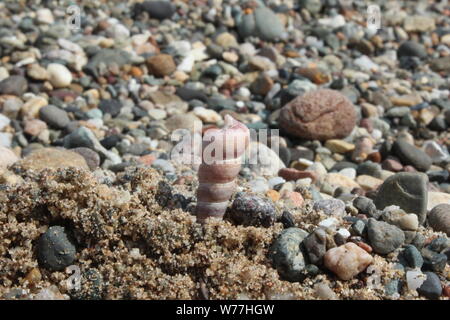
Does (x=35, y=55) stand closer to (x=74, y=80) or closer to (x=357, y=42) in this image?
(x=74, y=80)

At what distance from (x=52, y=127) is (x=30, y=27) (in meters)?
2.58

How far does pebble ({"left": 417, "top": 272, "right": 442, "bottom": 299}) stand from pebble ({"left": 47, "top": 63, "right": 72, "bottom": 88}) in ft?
17.5

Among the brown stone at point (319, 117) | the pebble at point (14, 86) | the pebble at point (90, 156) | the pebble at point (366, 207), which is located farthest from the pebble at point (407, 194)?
the pebble at point (14, 86)

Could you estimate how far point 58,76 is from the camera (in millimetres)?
7473

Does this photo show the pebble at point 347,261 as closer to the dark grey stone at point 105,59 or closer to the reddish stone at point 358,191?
the reddish stone at point 358,191

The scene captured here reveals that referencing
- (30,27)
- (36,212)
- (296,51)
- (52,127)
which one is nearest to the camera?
(36,212)

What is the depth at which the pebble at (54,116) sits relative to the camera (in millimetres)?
6660

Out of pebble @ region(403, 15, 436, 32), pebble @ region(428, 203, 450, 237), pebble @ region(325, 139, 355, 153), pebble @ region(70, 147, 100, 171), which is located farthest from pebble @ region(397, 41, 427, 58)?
pebble @ region(70, 147, 100, 171)

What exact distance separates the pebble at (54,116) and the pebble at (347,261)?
4.02 meters

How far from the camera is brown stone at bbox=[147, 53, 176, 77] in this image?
26.6ft

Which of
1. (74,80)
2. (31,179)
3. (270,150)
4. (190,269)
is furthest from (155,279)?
(74,80)

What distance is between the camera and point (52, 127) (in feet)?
22.0

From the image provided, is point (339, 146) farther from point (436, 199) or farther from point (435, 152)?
point (436, 199)

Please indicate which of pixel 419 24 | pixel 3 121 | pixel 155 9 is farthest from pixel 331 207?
pixel 419 24
